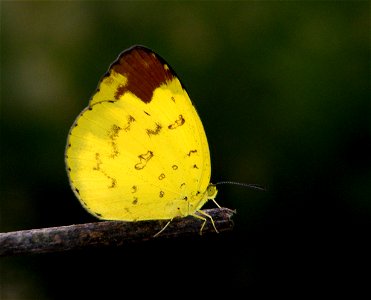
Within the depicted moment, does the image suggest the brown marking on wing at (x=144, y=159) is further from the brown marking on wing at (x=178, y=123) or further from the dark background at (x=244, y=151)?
the dark background at (x=244, y=151)

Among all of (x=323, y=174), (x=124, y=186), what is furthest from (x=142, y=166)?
(x=323, y=174)

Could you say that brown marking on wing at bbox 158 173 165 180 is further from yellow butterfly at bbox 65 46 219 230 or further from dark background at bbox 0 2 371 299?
dark background at bbox 0 2 371 299

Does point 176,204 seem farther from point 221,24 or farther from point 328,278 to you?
point 221,24

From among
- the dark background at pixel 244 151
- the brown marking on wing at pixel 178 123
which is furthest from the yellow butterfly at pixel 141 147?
the dark background at pixel 244 151

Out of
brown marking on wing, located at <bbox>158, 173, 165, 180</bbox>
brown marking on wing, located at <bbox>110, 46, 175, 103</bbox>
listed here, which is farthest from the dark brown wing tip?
brown marking on wing, located at <bbox>158, 173, 165, 180</bbox>

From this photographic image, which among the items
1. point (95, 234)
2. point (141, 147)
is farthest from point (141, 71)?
point (95, 234)

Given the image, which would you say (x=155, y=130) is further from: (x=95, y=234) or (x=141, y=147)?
(x=95, y=234)
